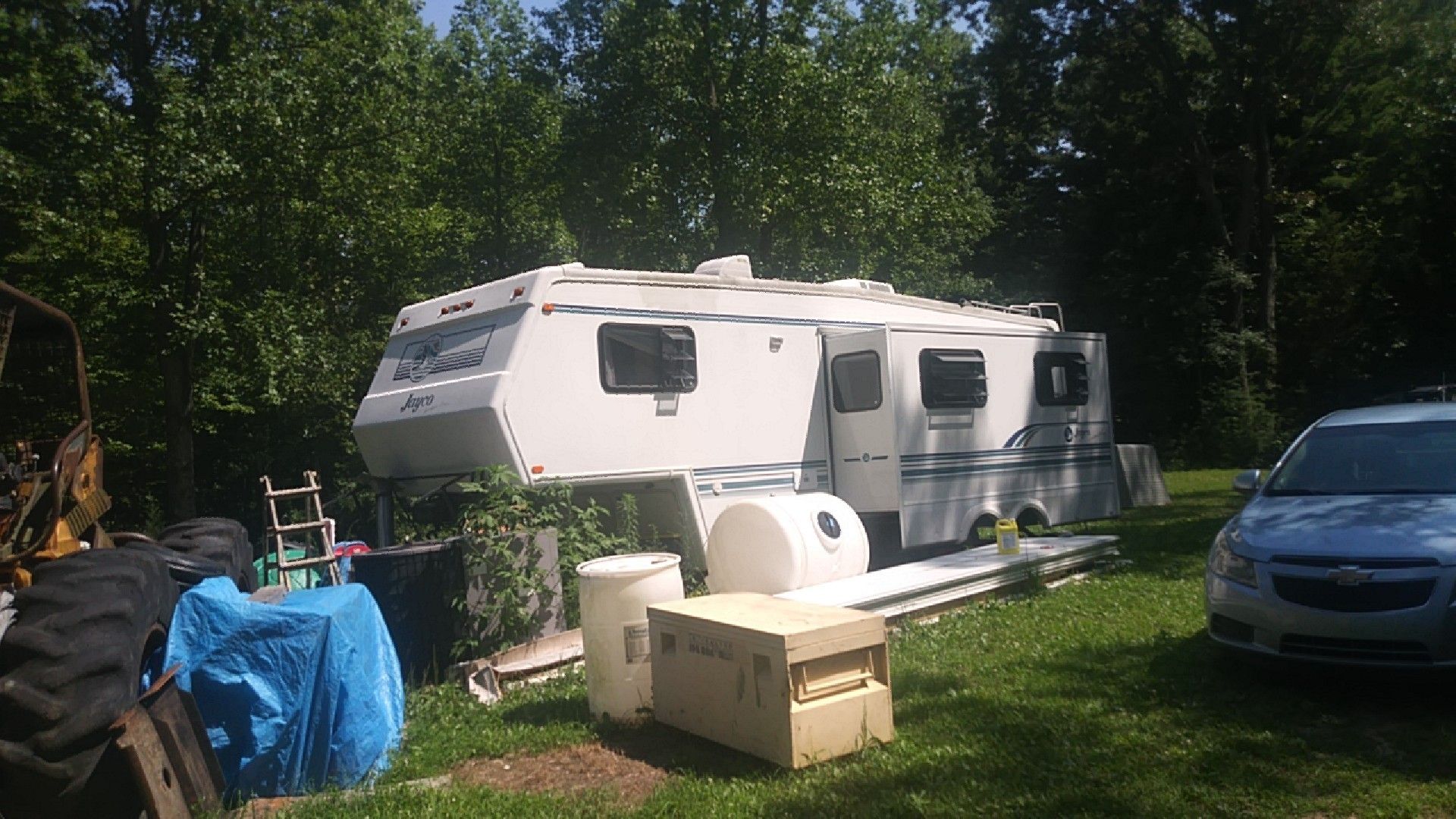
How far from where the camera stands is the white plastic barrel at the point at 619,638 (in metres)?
6.39

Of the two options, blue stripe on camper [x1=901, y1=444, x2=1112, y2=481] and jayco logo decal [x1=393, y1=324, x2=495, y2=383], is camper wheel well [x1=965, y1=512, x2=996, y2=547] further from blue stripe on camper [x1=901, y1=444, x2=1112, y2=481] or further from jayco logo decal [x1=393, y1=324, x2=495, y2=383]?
jayco logo decal [x1=393, y1=324, x2=495, y2=383]

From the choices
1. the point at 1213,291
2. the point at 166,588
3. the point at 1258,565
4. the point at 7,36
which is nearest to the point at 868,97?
the point at 1213,291

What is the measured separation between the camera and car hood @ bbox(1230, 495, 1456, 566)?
5.93m

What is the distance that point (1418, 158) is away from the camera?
23.6 metres

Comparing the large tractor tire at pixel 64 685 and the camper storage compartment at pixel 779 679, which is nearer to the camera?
the large tractor tire at pixel 64 685

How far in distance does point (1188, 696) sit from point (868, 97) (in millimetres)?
18353

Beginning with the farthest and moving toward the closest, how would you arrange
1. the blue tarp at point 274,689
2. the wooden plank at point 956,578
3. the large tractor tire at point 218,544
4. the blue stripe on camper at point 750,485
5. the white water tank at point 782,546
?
the blue stripe on camper at point 750,485 → the white water tank at point 782,546 → the wooden plank at point 956,578 → the large tractor tire at point 218,544 → the blue tarp at point 274,689

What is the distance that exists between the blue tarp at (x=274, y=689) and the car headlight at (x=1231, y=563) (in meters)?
5.00

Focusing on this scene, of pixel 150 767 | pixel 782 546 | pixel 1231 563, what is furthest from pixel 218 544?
pixel 1231 563

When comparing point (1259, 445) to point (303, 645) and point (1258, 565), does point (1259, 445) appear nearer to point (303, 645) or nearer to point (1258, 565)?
point (1258, 565)

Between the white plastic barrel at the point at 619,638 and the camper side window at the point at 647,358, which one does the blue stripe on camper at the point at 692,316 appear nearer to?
the camper side window at the point at 647,358

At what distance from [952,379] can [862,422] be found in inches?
47.4

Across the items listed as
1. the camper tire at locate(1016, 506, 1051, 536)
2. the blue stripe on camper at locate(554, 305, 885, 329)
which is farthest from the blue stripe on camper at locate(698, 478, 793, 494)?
the camper tire at locate(1016, 506, 1051, 536)

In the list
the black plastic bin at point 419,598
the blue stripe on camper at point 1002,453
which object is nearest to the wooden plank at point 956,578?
the blue stripe on camper at point 1002,453
